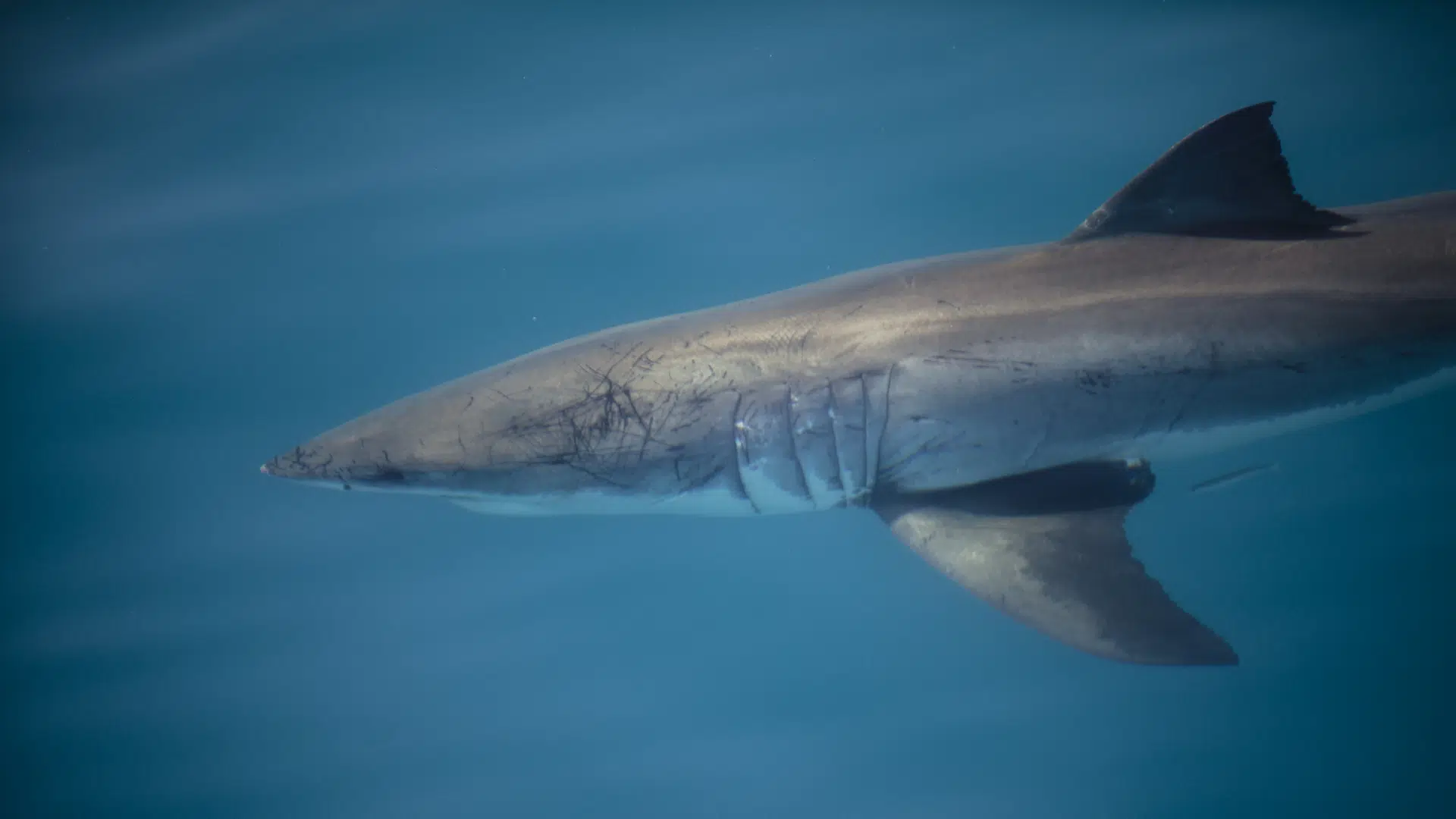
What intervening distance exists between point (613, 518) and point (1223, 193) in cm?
445

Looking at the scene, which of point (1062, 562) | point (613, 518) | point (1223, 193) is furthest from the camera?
point (613, 518)

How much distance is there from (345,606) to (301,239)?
314 cm

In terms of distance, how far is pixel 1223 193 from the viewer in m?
2.89

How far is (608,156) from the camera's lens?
628 centimetres

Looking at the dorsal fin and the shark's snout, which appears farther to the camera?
the dorsal fin

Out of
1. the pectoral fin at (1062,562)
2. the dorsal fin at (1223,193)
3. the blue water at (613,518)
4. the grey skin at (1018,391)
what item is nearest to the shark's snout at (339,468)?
the grey skin at (1018,391)

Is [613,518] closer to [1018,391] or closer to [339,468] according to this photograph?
[339,468]

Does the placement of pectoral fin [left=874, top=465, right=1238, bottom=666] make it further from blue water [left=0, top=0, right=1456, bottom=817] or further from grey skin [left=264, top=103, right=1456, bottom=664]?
blue water [left=0, top=0, right=1456, bottom=817]

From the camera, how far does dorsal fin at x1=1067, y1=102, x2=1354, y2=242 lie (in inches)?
111

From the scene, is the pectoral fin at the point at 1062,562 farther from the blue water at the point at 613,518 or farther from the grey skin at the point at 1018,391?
the blue water at the point at 613,518

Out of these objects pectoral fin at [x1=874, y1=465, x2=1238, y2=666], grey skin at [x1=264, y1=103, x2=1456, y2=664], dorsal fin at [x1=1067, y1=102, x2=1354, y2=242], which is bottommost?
pectoral fin at [x1=874, y1=465, x2=1238, y2=666]

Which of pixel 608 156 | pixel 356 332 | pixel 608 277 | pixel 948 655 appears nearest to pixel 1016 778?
pixel 948 655

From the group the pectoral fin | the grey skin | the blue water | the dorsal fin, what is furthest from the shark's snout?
the blue water

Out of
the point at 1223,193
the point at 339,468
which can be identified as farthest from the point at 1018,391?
the point at 339,468
